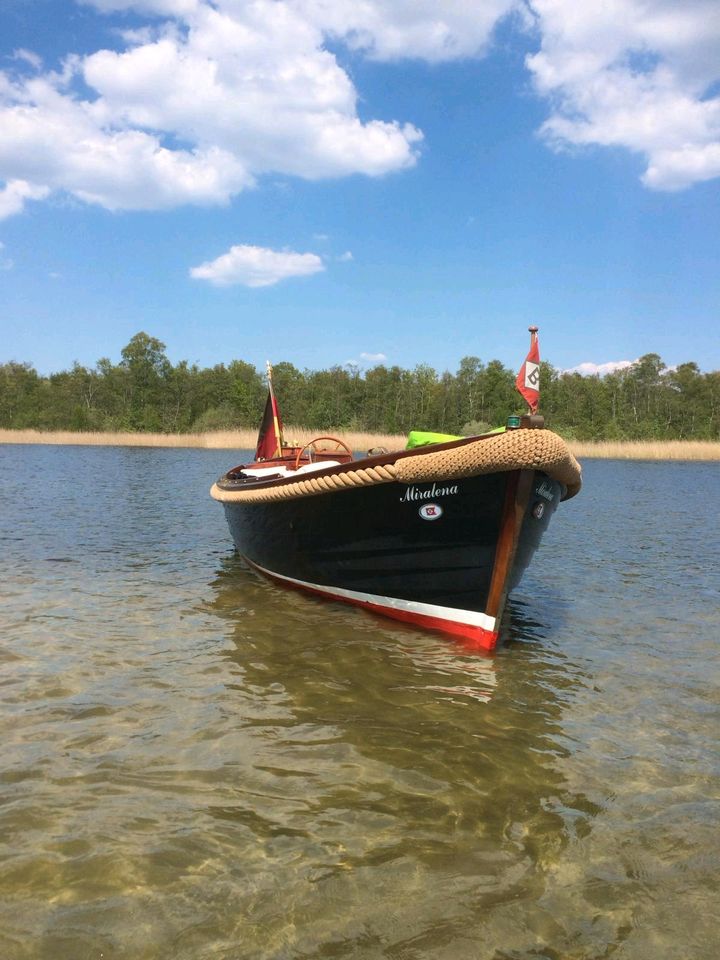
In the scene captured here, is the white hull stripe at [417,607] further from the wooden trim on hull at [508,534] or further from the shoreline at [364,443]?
the shoreline at [364,443]

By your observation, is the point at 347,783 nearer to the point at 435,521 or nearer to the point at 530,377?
the point at 435,521

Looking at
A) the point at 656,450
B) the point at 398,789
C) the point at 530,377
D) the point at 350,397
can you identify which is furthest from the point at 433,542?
the point at 350,397

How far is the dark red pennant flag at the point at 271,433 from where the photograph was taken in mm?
10672

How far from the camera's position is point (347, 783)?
10.6ft

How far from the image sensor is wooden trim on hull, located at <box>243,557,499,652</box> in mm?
5527

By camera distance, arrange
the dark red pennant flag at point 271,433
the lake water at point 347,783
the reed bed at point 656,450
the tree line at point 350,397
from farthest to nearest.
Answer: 1. the tree line at point 350,397
2. the reed bed at point 656,450
3. the dark red pennant flag at point 271,433
4. the lake water at point 347,783

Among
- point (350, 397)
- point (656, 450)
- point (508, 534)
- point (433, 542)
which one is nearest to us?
point (508, 534)

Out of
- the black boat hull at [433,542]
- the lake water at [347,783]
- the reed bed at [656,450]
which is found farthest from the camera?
the reed bed at [656,450]

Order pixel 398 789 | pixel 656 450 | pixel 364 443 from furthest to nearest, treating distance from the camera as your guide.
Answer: pixel 656 450, pixel 364 443, pixel 398 789

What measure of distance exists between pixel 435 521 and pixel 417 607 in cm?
89

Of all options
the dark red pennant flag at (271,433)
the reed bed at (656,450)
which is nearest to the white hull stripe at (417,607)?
the dark red pennant flag at (271,433)

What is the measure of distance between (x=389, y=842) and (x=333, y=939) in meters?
0.59

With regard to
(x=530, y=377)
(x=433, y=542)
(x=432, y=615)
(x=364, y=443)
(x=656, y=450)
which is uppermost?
(x=530, y=377)

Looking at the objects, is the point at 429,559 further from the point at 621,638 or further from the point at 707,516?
the point at 707,516
